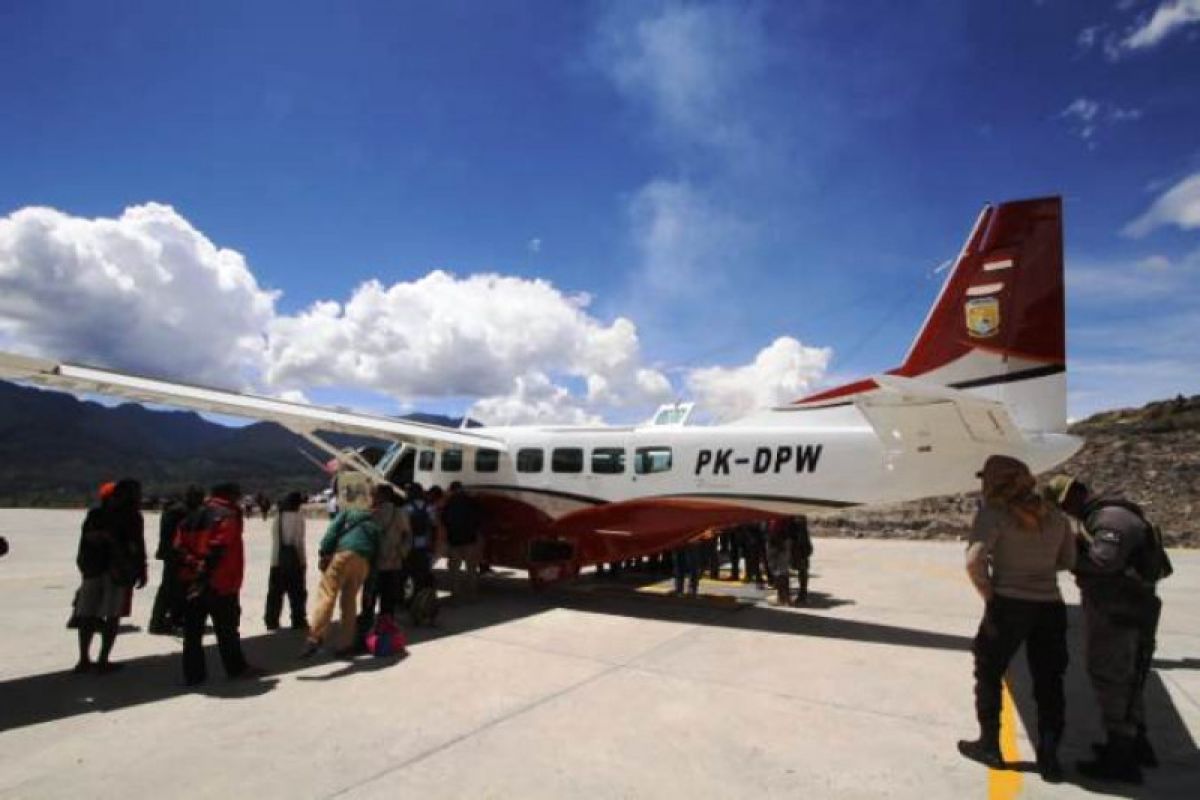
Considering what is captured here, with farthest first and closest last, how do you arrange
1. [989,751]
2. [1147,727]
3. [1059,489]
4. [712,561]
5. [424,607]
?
1. [712,561]
2. [424,607]
3. [1147,727]
4. [1059,489]
5. [989,751]

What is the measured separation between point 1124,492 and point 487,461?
26.9 meters

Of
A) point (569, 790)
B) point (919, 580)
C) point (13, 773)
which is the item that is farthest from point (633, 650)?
point (919, 580)

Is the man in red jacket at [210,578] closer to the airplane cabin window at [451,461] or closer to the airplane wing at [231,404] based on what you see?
the airplane wing at [231,404]

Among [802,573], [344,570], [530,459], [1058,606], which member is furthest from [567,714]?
[530,459]

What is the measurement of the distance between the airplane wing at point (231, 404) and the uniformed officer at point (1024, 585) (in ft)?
28.3

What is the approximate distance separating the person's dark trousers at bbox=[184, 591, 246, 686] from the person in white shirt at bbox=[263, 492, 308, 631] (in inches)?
85.6

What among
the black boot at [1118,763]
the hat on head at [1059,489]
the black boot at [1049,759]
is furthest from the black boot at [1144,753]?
the hat on head at [1059,489]

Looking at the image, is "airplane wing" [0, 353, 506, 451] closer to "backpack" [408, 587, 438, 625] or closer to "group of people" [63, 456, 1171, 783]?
"group of people" [63, 456, 1171, 783]

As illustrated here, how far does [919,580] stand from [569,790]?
11.6 meters

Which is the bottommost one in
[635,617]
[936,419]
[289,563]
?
[635,617]

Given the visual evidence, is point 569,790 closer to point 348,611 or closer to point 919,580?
point 348,611

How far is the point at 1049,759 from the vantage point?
469 centimetres

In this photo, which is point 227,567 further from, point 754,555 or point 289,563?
point 754,555

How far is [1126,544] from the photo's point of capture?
4676 mm
